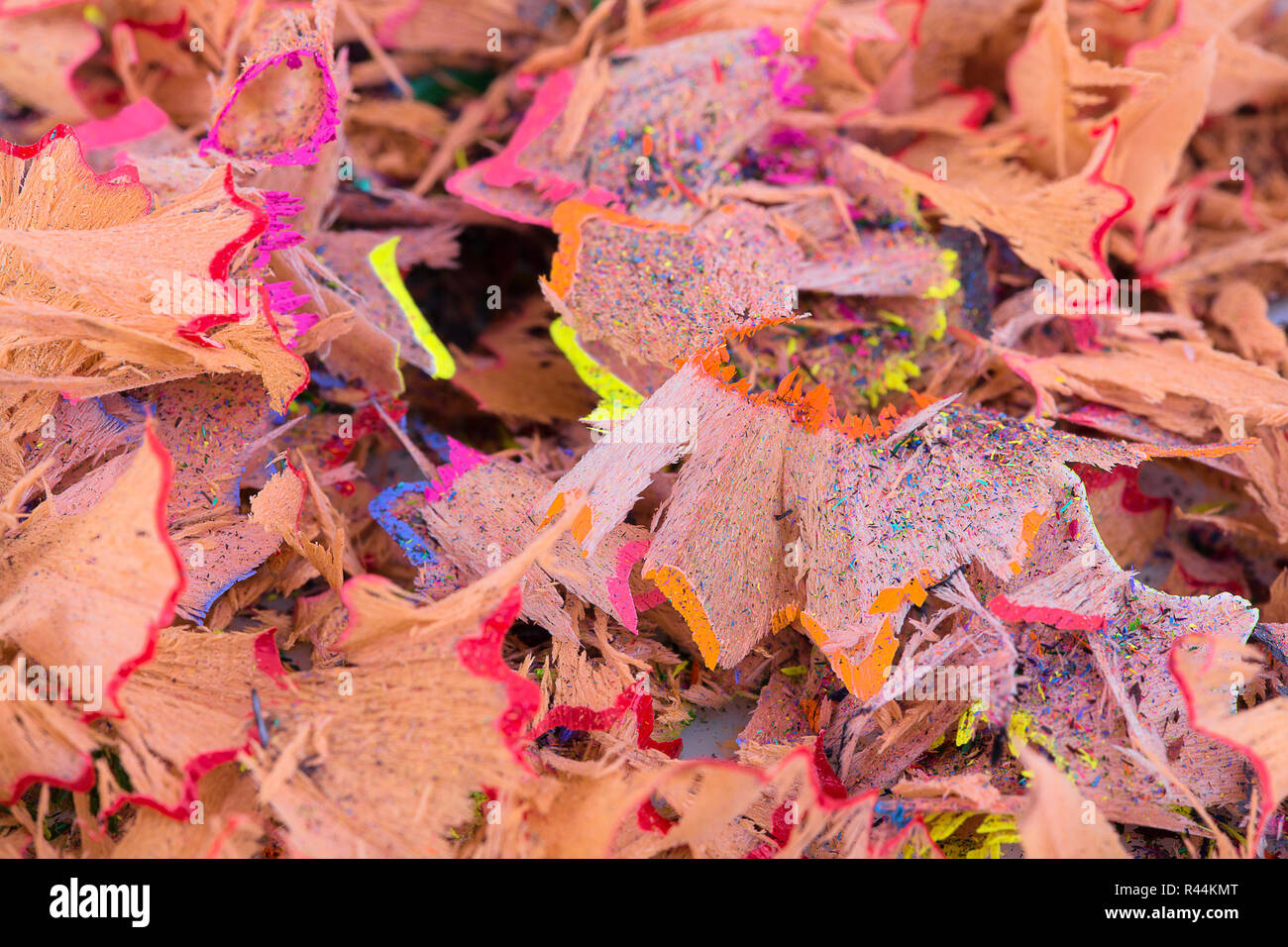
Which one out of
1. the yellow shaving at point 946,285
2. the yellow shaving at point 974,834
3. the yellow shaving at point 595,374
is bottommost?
the yellow shaving at point 974,834

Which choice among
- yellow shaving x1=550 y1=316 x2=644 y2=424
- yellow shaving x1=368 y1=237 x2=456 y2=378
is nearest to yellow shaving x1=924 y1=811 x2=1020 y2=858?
yellow shaving x1=550 y1=316 x2=644 y2=424

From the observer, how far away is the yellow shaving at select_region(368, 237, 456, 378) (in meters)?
0.97

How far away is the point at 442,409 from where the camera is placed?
1077mm

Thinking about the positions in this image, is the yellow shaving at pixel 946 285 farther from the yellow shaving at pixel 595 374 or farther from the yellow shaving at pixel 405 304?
the yellow shaving at pixel 405 304

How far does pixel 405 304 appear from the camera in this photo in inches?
38.5

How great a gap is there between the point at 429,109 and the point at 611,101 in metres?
0.29

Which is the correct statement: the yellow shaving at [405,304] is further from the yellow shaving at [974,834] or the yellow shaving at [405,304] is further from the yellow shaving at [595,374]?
the yellow shaving at [974,834]

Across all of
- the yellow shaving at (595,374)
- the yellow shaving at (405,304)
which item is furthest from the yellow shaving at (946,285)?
the yellow shaving at (405,304)

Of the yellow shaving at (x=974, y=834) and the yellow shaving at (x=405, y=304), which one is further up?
the yellow shaving at (x=405, y=304)

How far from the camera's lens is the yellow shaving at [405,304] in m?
0.97

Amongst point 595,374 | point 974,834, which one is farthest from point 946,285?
point 974,834

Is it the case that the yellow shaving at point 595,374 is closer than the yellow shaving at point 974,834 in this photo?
No

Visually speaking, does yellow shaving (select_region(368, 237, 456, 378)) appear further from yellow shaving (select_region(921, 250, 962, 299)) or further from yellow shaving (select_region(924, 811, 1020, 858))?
yellow shaving (select_region(924, 811, 1020, 858))
